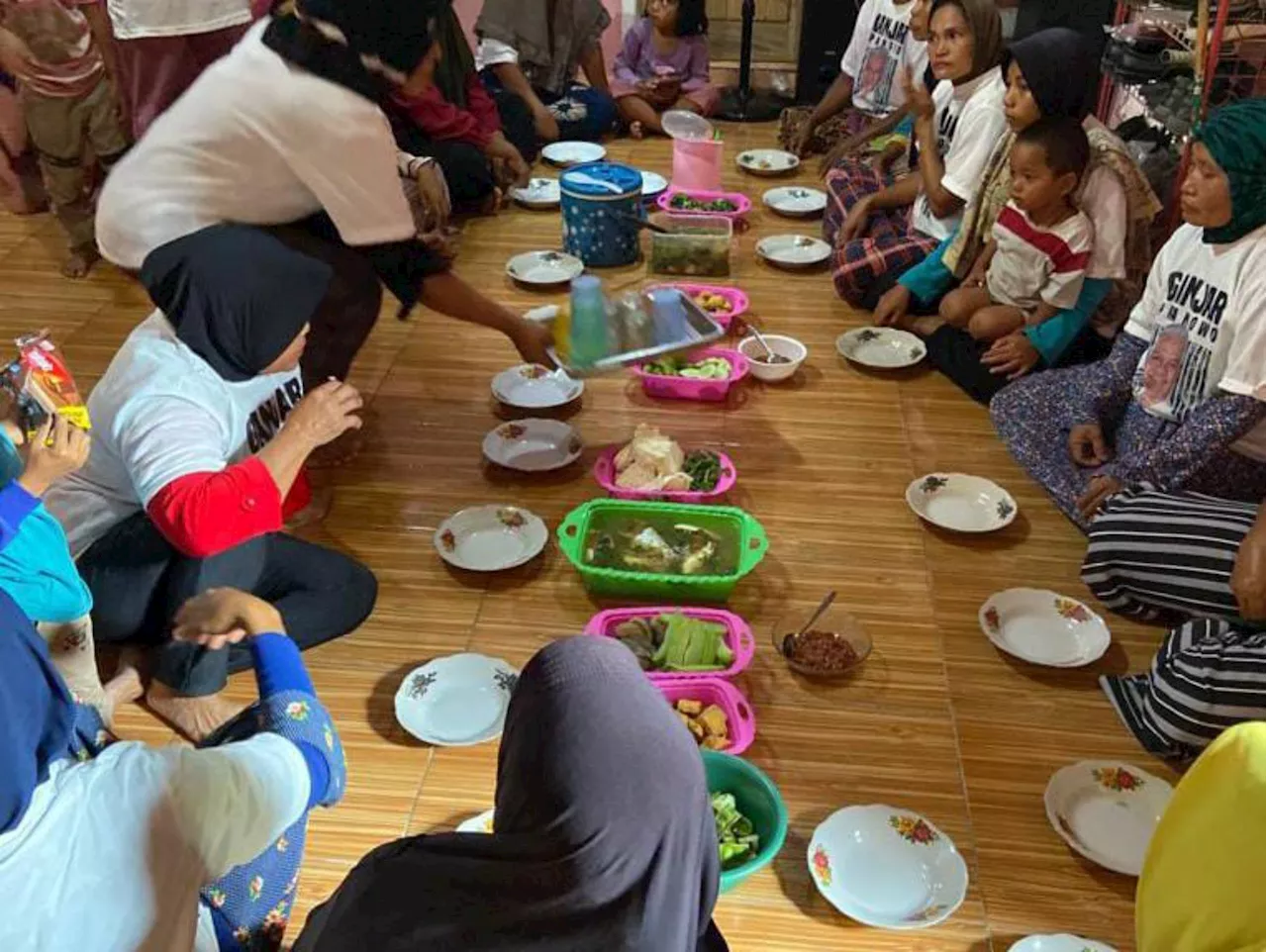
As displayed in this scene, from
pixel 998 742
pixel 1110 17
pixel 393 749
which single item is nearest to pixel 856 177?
pixel 1110 17

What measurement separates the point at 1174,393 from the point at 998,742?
903 millimetres

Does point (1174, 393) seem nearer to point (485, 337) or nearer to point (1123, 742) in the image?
point (1123, 742)

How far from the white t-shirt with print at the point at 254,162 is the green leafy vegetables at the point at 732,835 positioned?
1277mm

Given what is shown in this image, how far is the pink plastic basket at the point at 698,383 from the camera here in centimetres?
293

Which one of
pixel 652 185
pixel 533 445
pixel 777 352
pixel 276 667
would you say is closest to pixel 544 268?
pixel 652 185

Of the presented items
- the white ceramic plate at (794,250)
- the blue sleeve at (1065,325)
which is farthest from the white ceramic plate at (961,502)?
the white ceramic plate at (794,250)

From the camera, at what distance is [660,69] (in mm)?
4820

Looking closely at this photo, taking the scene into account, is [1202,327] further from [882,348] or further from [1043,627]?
[882,348]

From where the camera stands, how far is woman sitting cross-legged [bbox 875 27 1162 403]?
2.73 metres

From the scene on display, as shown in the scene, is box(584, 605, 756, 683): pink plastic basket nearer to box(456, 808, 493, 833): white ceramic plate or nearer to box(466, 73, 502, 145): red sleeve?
box(456, 808, 493, 833): white ceramic plate

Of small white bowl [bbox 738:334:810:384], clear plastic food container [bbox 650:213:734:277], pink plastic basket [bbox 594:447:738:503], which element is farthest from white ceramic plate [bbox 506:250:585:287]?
pink plastic basket [bbox 594:447:738:503]

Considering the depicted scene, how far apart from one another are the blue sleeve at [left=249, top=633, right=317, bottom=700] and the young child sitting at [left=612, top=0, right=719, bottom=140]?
360 cm

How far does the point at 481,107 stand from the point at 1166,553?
2863 mm

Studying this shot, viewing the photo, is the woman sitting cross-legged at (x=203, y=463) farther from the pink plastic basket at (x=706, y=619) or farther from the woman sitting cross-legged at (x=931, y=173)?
the woman sitting cross-legged at (x=931, y=173)
